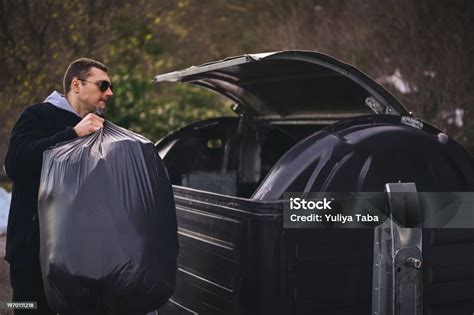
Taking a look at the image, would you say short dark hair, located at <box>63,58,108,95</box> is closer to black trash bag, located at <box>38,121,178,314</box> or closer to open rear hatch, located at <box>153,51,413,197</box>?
black trash bag, located at <box>38,121,178,314</box>

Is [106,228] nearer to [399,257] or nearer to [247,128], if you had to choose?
[399,257]

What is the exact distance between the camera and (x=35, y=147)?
2869mm

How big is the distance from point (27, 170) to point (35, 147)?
0.12 m

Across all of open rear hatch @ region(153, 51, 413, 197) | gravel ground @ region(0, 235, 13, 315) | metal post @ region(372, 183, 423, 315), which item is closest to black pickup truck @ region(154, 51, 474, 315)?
metal post @ region(372, 183, 423, 315)

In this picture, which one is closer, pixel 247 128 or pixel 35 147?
pixel 35 147

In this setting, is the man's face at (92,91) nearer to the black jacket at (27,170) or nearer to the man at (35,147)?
the man at (35,147)

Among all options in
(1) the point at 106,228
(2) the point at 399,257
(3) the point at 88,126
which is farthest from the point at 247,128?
(1) the point at 106,228

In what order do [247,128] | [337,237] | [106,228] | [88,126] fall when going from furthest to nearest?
[247,128]
[337,237]
[88,126]
[106,228]

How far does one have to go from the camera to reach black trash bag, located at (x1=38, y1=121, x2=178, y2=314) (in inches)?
100

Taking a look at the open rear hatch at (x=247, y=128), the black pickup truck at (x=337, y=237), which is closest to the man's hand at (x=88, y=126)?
the black pickup truck at (x=337, y=237)

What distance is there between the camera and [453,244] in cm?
332

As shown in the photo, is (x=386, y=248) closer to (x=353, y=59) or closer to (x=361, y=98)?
(x=361, y=98)

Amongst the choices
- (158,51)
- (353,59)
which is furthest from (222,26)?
(353,59)

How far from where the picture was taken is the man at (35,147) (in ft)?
9.45
